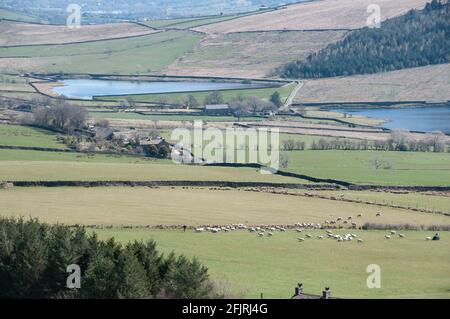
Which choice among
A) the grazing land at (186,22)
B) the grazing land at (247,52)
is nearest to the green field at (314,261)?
the grazing land at (247,52)

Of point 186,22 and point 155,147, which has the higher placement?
point 186,22

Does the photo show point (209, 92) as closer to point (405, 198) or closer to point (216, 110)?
point (216, 110)

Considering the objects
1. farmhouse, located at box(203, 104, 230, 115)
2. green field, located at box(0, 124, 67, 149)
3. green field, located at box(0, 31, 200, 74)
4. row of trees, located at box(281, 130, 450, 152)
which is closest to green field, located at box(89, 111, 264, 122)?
farmhouse, located at box(203, 104, 230, 115)

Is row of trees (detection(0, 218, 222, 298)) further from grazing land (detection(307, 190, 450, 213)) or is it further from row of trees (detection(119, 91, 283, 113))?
row of trees (detection(119, 91, 283, 113))

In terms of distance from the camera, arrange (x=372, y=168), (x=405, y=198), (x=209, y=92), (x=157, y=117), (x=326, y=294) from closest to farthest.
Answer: (x=326, y=294) → (x=405, y=198) → (x=372, y=168) → (x=157, y=117) → (x=209, y=92)

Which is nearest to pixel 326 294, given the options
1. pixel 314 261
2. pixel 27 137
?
pixel 314 261

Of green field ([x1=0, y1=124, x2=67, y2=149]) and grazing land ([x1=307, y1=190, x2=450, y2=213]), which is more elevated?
green field ([x1=0, y1=124, x2=67, y2=149])

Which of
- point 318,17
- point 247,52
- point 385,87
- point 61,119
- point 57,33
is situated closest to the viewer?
point 61,119

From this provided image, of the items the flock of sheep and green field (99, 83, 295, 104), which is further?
green field (99, 83, 295, 104)
